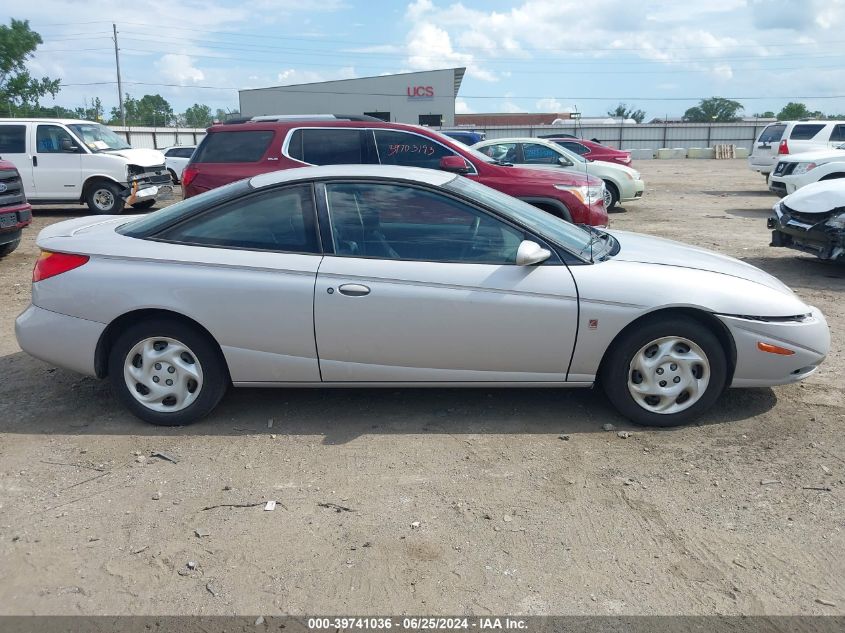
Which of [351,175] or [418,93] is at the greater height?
[418,93]

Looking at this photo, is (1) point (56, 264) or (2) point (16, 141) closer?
(1) point (56, 264)

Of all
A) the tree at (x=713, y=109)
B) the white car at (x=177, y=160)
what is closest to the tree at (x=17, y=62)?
the white car at (x=177, y=160)

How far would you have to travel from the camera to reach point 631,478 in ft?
11.9

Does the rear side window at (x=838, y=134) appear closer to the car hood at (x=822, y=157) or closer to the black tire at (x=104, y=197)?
the car hood at (x=822, y=157)

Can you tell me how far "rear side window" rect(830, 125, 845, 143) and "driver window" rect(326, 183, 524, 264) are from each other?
62.3ft

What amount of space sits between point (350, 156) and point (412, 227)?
4475 mm

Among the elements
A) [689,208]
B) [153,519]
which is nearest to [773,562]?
[153,519]

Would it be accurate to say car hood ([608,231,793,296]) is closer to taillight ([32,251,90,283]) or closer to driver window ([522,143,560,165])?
taillight ([32,251,90,283])

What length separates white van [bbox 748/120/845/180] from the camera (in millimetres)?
18578

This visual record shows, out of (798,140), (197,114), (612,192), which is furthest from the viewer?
(197,114)

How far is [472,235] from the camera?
414 cm

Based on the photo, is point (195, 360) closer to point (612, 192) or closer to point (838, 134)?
point (612, 192)

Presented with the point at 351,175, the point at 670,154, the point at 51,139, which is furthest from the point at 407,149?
the point at 670,154

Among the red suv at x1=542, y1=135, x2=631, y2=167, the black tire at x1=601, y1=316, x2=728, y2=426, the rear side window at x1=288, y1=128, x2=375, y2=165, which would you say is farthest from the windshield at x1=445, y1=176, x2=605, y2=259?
the red suv at x1=542, y1=135, x2=631, y2=167
